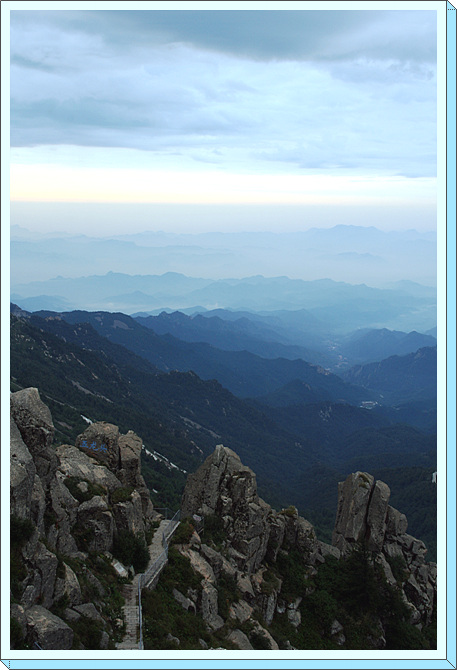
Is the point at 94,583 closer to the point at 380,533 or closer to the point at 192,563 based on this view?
the point at 192,563

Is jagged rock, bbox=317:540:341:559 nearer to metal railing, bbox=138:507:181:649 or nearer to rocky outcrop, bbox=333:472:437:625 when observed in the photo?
rocky outcrop, bbox=333:472:437:625

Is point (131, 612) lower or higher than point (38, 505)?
lower

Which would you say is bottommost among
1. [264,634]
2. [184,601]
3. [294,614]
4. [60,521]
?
[294,614]

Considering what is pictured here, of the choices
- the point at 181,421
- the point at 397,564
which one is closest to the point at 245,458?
the point at 181,421

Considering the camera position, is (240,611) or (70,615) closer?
(70,615)

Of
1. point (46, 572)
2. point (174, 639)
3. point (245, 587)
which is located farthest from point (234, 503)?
point (46, 572)

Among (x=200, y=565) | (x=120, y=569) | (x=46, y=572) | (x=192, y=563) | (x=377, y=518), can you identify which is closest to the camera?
(x=46, y=572)

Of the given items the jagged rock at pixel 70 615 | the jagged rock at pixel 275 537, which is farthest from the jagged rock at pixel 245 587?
the jagged rock at pixel 70 615

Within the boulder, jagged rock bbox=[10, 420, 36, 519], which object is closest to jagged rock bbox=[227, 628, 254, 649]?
the boulder
